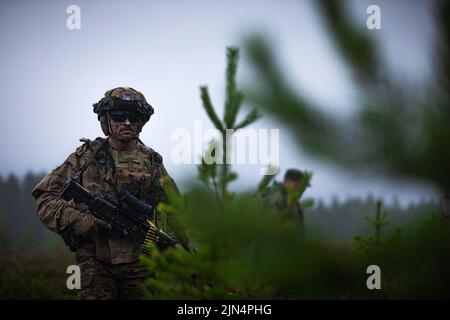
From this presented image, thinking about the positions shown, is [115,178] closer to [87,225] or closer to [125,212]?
[125,212]

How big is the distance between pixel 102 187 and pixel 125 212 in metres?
0.40

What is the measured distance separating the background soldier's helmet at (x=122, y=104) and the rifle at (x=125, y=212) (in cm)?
72

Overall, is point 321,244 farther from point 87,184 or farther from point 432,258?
point 87,184

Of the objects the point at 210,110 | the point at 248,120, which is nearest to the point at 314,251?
the point at 248,120

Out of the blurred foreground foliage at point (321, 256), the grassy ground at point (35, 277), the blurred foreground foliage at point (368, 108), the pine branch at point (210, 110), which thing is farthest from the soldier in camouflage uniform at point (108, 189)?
the grassy ground at point (35, 277)

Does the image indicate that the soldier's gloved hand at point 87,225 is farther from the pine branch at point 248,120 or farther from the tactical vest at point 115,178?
the pine branch at point 248,120

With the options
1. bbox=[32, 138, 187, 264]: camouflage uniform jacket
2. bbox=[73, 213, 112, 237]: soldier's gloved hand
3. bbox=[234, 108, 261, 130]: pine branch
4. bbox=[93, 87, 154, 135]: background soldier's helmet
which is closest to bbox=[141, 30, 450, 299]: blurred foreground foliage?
bbox=[234, 108, 261, 130]: pine branch

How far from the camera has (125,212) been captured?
15.2ft

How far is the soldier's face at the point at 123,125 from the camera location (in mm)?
4969

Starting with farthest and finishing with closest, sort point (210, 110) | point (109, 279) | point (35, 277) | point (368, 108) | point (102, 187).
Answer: point (35, 277) < point (102, 187) < point (109, 279) < point (210, 110) < point (368, 108)

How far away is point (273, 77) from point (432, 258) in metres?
0.79

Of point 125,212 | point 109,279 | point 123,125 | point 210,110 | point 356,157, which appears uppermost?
point 123,125

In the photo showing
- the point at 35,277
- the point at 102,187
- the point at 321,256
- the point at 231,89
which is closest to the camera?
the point at 321,256
